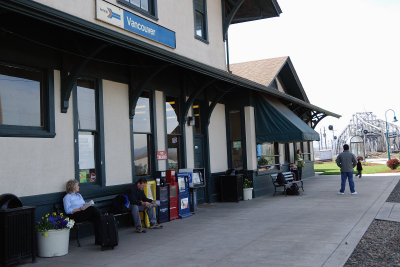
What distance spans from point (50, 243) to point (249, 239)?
3468 mm

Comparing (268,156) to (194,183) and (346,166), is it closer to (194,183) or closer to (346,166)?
(346,166)

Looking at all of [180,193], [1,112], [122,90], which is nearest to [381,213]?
[180,193]

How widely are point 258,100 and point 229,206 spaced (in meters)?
4.84

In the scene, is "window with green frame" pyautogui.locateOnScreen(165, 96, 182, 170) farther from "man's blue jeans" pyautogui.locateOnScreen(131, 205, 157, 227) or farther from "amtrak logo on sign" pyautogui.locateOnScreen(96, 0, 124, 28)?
"amtrak logo on sign" pyautogui.locateOnScreen(96, 0, 124, 28)

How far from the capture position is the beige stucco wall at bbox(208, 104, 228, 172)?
547 inches

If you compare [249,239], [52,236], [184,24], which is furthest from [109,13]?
[249,239]

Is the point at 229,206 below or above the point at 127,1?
below

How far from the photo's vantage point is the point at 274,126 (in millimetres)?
15062

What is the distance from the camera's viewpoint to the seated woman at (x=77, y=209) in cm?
742

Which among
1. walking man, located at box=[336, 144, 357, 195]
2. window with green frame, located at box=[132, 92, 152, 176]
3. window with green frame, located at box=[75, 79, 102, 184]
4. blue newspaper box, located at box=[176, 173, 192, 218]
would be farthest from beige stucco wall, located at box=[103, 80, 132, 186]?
walking man, located at box=[336, 144, 357, 195]

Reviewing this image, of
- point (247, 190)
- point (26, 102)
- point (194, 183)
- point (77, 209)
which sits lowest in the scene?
point (247, 190)

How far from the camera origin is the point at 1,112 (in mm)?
6973

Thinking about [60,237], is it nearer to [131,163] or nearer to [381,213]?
[131,163]

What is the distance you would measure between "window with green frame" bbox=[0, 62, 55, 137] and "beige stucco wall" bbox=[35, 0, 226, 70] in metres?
1.50
